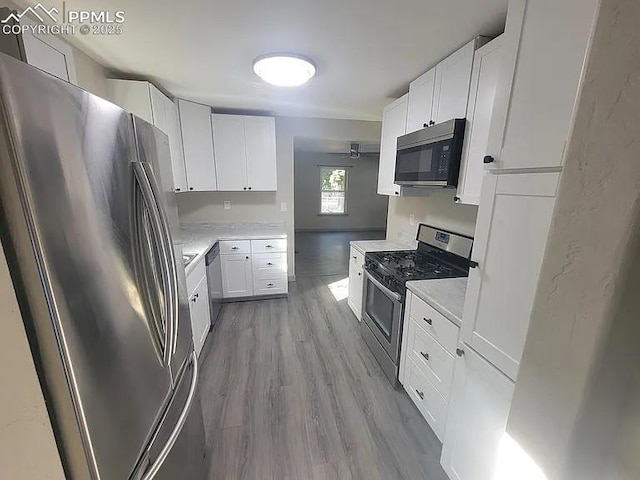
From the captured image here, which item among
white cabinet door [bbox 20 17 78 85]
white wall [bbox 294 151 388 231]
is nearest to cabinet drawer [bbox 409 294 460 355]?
white cabinet door [bbox 20 17 78 85]

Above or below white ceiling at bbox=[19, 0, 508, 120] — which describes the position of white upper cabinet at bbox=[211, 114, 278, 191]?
below

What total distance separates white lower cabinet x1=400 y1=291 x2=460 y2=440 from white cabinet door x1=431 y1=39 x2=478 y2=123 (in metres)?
1.27

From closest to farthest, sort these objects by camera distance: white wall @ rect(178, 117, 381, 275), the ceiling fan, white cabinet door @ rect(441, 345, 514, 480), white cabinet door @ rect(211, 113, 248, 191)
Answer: white cabinet door @ rect(441, 345, 514, 480)
white cabinet door @ rect(211, 113, 248, 191)
white wall @ rect(178, 117, 381, 275)
the ceiling fan

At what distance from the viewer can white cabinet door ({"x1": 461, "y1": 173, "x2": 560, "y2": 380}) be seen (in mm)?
909

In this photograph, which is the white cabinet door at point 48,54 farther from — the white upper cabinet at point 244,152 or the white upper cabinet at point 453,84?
the white upper cabinet at point 453,84

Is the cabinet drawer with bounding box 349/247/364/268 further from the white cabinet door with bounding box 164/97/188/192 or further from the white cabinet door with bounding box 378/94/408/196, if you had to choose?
the white cabinet door with bounding box 164/97/188/192

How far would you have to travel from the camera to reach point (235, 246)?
3.35 meters

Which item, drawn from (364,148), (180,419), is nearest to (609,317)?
(180,419)

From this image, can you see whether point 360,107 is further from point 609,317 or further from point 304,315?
point 609,317

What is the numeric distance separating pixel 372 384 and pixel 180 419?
1.54 meters

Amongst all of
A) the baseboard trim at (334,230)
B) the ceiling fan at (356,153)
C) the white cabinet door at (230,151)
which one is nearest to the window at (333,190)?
the baseboard trim at (334,230)

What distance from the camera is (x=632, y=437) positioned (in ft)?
1.44

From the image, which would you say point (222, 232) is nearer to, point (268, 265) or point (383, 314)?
point (268, 265)

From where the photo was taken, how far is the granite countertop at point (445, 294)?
1462 mm
